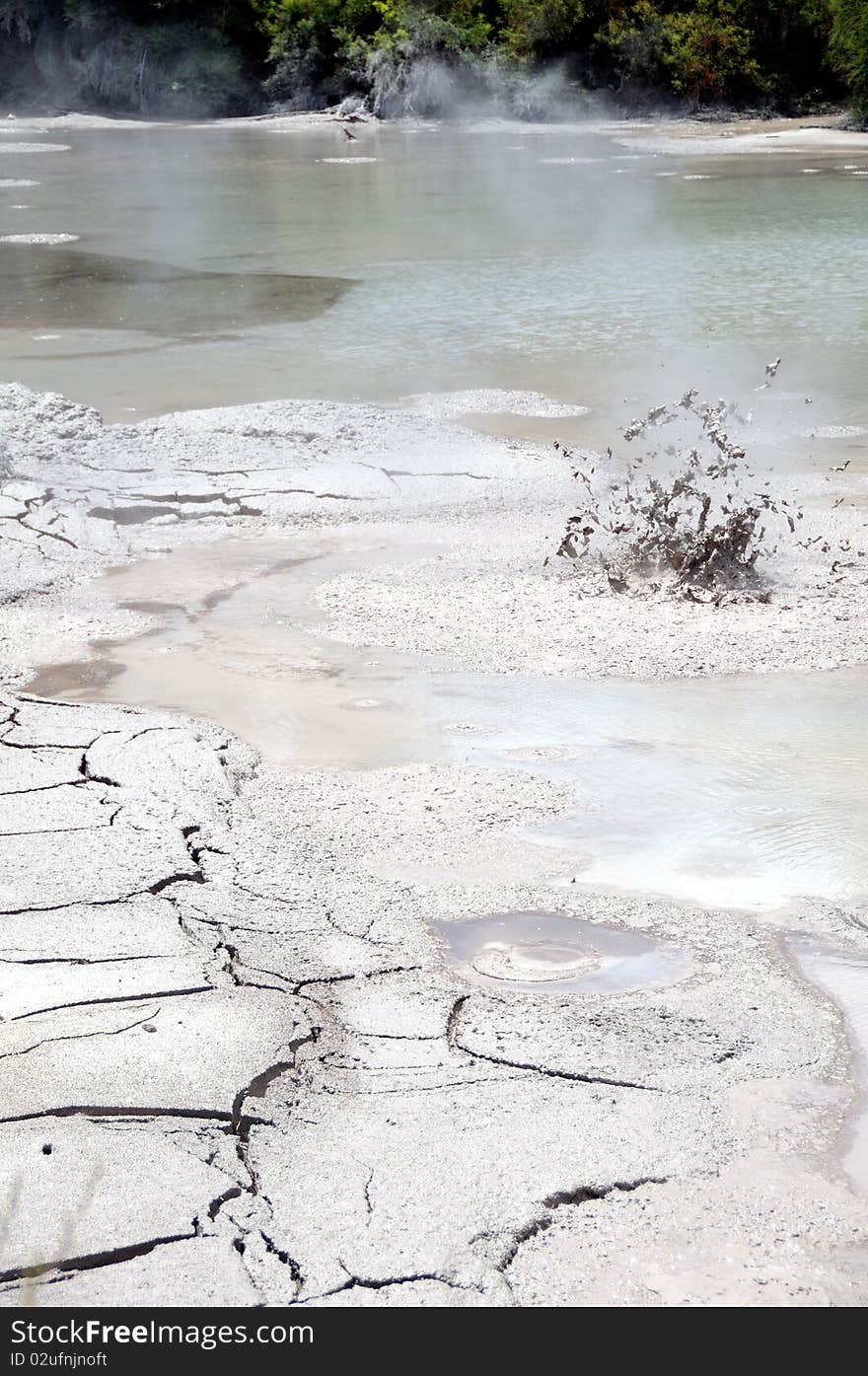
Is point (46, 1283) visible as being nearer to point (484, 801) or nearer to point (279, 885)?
point (279, 885)

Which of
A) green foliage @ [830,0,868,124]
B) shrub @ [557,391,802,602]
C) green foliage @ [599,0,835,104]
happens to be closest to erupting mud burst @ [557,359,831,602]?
shrub @ [557,391,802,602]

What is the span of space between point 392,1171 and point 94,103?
144ft

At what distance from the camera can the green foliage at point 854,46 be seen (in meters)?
30.7

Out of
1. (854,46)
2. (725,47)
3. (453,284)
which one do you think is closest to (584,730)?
(453,284)

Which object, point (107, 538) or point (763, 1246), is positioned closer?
point (763, 1246)

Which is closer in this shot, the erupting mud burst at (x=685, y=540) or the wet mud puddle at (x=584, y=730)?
the wet mud puddle at (x=584, y=730)

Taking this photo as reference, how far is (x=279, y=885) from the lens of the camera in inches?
145

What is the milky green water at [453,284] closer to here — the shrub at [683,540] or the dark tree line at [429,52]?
the shrub at [683,540]

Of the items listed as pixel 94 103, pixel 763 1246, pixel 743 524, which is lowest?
pixel 763 1246

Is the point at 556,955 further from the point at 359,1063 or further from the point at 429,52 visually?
the point at 429,52

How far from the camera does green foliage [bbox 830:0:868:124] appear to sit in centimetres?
3072

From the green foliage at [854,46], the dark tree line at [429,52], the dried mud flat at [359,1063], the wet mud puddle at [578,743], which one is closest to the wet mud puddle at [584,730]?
the wet mud puddle at [578,743]

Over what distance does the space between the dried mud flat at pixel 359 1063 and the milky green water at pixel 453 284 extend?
4883 millimetres

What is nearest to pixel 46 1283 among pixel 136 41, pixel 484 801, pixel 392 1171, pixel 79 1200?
pixel 79 1200
